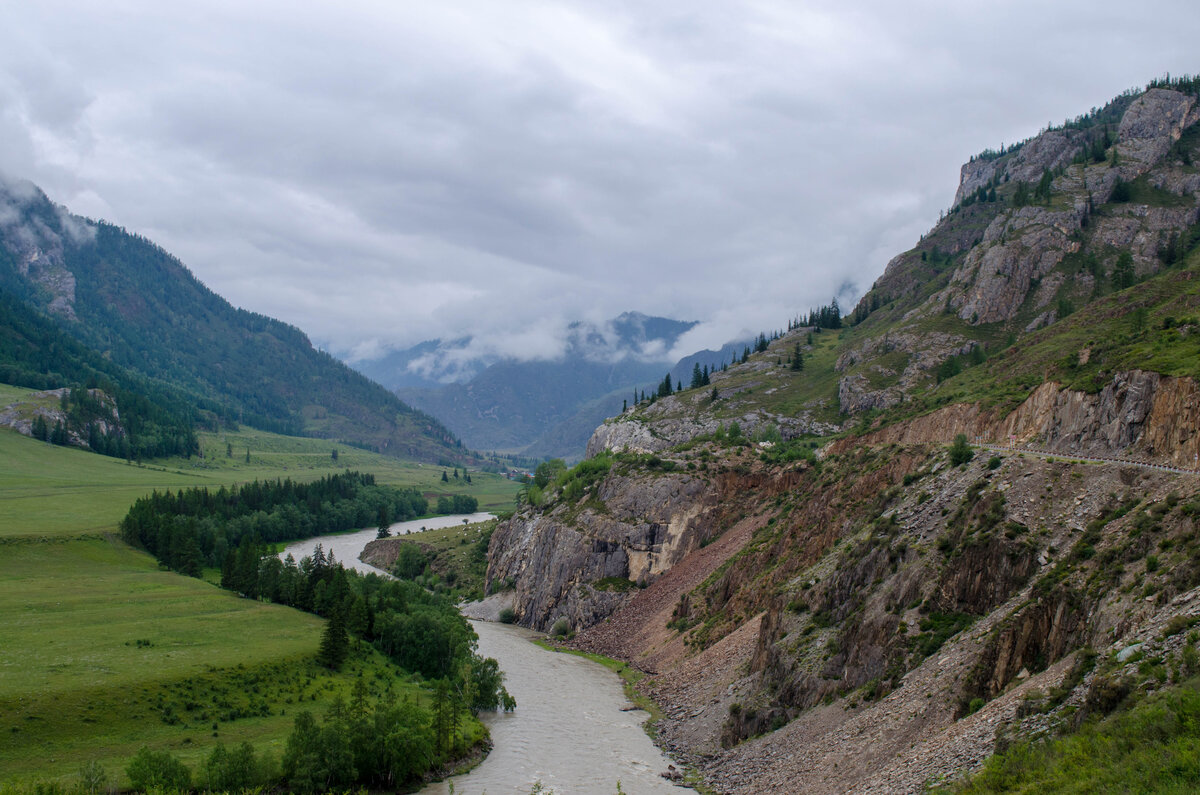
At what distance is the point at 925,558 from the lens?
55.2m

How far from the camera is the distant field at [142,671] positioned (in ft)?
177

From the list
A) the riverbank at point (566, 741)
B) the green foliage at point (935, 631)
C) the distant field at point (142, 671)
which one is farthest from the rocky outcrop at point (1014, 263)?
the distant field at point (142, 671)

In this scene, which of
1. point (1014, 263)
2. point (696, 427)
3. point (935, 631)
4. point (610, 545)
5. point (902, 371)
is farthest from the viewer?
point (696, 427)

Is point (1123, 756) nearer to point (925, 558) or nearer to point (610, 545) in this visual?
point (925, 558)

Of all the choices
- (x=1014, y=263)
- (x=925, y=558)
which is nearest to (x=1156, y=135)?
(x=1014, y=263)

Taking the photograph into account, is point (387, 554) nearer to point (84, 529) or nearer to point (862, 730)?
point (84, 529)

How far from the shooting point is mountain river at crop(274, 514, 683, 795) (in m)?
56.9

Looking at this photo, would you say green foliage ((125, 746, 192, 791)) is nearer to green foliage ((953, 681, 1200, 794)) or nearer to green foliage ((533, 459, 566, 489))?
green foliage ((953, 681, 1200, 794))

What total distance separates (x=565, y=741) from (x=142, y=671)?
38.9 m

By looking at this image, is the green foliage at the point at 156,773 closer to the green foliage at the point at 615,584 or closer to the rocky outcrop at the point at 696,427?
the green foliage at the point at 615,584

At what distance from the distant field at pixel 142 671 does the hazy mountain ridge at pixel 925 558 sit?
36971 millimetres

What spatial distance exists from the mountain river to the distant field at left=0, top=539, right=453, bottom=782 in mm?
14893

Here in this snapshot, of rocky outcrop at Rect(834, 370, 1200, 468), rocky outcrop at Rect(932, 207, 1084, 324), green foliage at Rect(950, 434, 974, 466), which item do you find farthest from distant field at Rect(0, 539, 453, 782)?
rocky outcrop at Rect(932, 207, 1084, 324)

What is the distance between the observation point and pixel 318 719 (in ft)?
217
